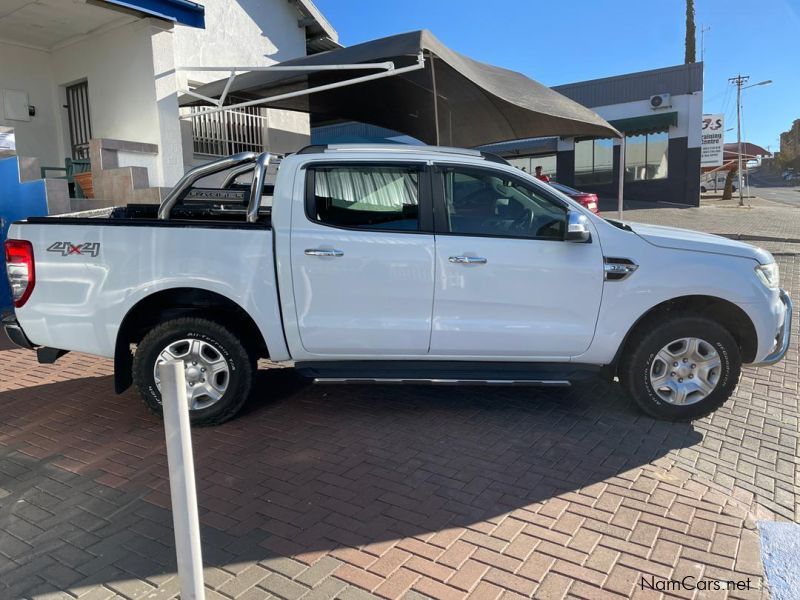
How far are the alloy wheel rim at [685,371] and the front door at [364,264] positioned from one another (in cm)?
172

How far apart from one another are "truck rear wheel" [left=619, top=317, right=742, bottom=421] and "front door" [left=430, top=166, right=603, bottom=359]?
1.44 feet

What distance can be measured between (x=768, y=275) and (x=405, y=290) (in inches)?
105

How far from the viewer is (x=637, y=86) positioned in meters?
28.2

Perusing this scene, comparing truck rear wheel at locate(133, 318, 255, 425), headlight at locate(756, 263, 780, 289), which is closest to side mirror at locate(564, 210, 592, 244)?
headlight at locate(756, 263, 780, 289)

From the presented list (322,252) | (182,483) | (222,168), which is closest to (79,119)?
(222,168)

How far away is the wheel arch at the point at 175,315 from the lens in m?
A: 4.42

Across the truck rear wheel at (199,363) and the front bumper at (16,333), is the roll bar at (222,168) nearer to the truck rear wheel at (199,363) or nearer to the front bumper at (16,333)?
the truck rear wheel at (199,363)

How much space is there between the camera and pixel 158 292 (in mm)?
4367

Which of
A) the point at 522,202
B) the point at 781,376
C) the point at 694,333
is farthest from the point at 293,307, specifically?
the point at 781,376

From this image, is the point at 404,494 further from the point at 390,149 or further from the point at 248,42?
the point at 248,42

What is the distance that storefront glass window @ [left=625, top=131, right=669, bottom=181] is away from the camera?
94.0ft

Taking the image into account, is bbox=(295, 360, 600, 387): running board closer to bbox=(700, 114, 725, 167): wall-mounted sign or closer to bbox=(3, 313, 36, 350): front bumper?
bbox=(3, 313, 36, 350): front bumper

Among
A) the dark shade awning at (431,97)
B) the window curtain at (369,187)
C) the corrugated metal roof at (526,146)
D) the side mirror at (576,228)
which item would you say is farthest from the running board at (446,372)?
the corrugated metal roof at (526,146)

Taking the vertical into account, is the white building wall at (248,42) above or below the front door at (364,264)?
above
